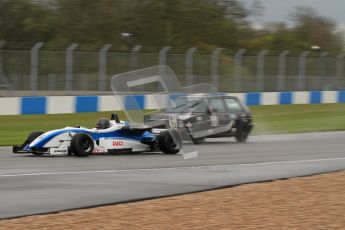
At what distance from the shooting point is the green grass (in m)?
20.4

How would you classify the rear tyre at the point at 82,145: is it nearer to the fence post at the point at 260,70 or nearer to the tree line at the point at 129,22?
the fence post at the point at 260,70

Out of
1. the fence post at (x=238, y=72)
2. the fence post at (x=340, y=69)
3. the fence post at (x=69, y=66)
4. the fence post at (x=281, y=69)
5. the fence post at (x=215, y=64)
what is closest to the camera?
the fence post at (x=69, y=66)

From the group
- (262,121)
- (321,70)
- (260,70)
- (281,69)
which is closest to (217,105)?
(262,121)

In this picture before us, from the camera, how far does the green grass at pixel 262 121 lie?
2041 centimetres

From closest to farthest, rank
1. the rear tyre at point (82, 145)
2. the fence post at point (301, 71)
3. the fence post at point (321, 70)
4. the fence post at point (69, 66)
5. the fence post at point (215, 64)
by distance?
the rear tyre at point (82, 145)
the fence post at point (69, 66)
the fence post at point (215, 64)
the fence post at point (301, 71)
the fence post at point (321, 70)

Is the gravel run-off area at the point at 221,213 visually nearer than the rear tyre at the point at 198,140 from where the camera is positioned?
Yes

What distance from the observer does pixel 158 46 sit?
4909 centimetres

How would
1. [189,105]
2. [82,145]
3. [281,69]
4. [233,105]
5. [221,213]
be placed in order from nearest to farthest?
[221,213] → [82,145] → [189,105] → [233,105] → [281,69]

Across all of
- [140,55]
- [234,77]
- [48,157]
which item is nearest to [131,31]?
[234,77]

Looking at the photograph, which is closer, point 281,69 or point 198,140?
point 198,140

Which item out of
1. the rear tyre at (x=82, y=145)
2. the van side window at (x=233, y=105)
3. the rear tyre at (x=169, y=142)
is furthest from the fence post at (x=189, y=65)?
the rear tyre at (x=82, y=145)

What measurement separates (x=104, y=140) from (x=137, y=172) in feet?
9.11

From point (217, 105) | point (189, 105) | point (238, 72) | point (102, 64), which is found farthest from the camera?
point (238, 72)

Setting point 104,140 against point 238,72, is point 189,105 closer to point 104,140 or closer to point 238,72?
point 104,140
